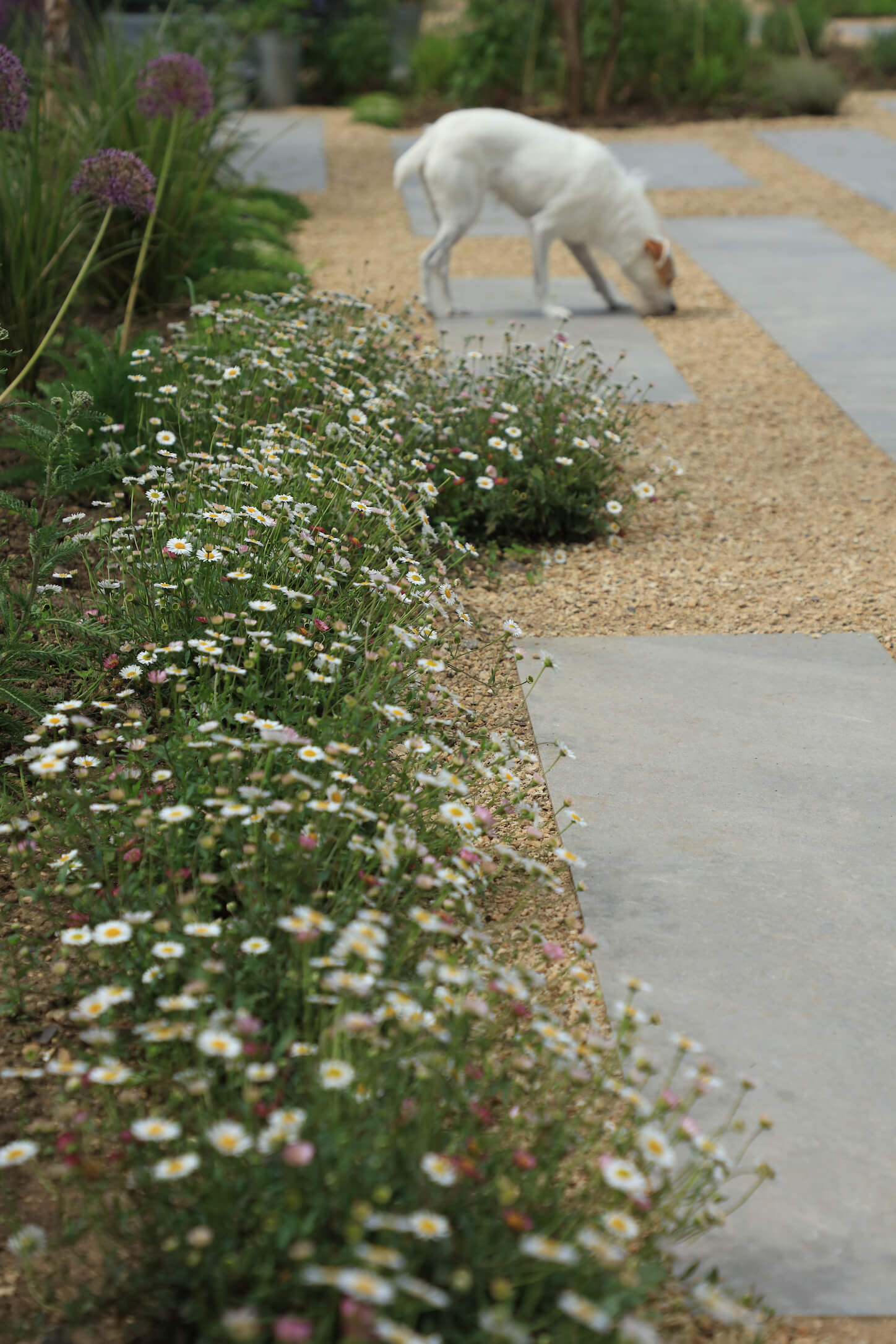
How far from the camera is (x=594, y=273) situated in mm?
7098

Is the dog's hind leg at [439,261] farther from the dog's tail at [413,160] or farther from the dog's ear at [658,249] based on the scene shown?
the dog's ear at [658,249]

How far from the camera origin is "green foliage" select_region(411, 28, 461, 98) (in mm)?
13320

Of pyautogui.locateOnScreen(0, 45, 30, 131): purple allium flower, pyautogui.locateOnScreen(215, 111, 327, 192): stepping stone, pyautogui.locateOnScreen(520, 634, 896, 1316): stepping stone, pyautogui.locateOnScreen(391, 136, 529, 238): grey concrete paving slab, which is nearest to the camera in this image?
pyautogui.locateOnScreen(520, 634, 896, 1316): stepping stone

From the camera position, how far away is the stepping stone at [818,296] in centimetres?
622

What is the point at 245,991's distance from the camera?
217cm

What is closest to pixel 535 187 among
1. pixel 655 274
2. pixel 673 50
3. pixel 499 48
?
pixel 655 274

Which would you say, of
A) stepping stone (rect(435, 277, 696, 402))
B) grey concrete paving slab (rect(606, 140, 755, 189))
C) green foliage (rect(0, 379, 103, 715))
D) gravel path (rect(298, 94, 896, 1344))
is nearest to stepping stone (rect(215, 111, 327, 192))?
gravel path (rect(298, 94, 896, 1344))

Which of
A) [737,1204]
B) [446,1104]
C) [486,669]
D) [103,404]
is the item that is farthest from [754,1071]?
[103,404]

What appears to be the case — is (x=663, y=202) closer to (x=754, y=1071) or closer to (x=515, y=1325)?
(x=754, y=1071)

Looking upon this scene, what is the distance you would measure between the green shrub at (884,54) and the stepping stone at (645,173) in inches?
171

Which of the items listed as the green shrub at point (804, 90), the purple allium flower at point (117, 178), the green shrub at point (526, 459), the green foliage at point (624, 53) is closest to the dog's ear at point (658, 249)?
the green shrub at point (526, 459)

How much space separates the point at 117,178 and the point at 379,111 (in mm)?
9172

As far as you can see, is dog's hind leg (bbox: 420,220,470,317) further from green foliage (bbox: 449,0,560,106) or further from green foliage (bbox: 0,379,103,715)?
green foliage (bbox: 449,0,560,106)

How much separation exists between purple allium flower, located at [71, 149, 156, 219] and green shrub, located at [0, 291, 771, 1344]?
3.89ft
